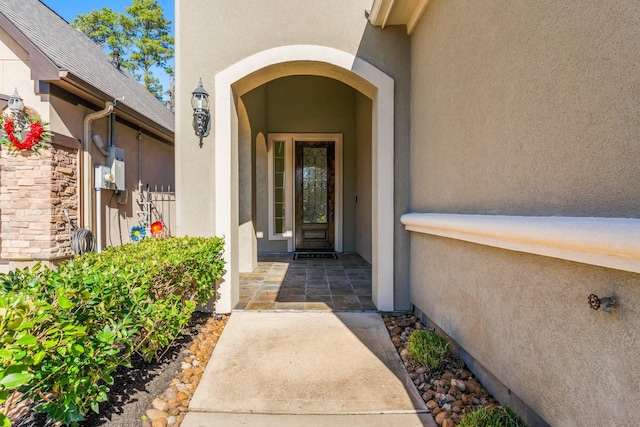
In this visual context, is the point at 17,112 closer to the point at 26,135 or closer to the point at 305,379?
the point at 26,135

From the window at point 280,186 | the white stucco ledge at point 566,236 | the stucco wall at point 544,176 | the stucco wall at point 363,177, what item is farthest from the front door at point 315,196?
the white stucco ledge at point 566,236

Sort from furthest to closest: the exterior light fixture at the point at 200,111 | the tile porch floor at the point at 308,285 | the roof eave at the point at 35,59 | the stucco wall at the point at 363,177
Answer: the stucco wall at the point at 363,177 < the roof eave at the point at 35,59 < the tile porch floor at the point at 308,285 < the exterior light fixture at the point at 200,111

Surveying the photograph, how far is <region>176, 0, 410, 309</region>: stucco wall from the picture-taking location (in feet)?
12.3

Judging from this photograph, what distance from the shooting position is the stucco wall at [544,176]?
1.28 m

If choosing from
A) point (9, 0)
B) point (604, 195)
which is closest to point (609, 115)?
point (604, 195)

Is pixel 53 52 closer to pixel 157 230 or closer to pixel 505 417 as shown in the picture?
pixel 157 230

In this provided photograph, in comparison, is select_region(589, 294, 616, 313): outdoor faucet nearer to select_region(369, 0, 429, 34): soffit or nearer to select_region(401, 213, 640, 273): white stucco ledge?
select_region(401, 213, 640, 273): white stucco ledge

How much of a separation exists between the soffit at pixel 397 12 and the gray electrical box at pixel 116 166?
4.67 m

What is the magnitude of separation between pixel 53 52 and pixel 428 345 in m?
6.39

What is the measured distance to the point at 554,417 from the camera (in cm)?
159

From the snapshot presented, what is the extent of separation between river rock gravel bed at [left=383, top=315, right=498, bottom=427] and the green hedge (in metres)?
1.89

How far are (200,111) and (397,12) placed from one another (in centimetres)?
238

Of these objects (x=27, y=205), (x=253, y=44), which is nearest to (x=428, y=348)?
(x=253, y=44)

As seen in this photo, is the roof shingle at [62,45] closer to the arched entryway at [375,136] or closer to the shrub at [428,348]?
the arched entryway at [375,136]
